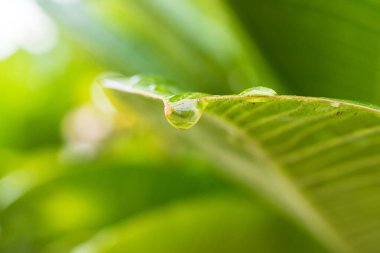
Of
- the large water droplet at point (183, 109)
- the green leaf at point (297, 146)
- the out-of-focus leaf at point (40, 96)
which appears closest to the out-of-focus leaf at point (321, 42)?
the green leaf at point (297, 146)

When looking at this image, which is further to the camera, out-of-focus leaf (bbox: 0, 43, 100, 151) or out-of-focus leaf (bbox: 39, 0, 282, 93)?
out-of-focus leaf (bbox: 0, 43, 100, 151)

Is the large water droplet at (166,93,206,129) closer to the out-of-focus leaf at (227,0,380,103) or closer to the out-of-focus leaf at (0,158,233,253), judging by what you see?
the out-of-focus leaf at (227,0,380,103)

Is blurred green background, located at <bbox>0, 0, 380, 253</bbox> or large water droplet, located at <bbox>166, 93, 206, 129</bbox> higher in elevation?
blurred green background, located at <bbox>0, 0, 380, 253</bbox>

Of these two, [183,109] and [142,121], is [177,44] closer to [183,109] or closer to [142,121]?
[142,121]

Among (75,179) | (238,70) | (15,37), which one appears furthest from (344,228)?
(15,37)

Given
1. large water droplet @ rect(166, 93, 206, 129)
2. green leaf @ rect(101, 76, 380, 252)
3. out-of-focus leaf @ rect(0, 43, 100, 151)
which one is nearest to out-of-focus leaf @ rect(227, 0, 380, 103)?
green leaf @ rect(101, 76, 380, 252)

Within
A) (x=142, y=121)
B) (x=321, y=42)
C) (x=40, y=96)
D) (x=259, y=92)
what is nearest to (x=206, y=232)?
(x=142, y=121)
